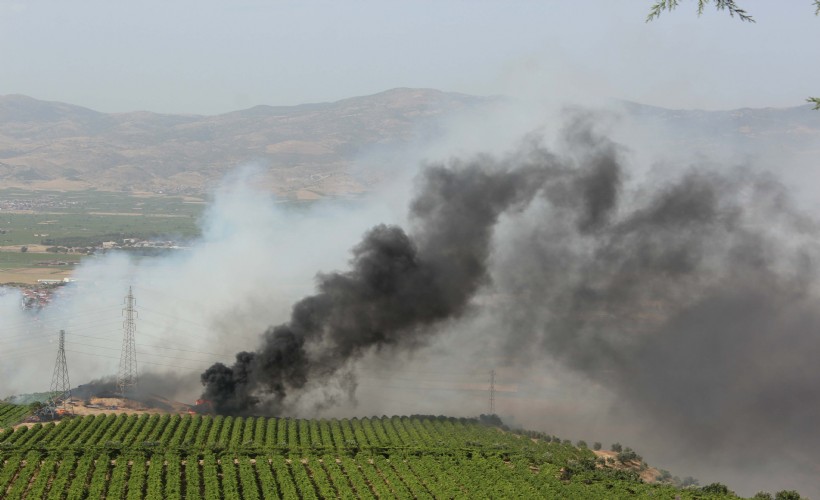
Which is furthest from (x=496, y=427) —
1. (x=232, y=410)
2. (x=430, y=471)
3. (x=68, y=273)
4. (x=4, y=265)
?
(x=4, y=265)

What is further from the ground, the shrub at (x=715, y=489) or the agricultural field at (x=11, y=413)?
the shrub at (x=715, y=489)

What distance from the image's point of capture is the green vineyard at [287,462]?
46094mm

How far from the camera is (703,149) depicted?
19200 centimetres

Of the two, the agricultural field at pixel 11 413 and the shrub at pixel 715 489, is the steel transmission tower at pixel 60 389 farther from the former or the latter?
the shrub at pixel 715 489

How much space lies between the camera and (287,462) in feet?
170

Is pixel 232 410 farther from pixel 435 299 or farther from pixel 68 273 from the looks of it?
→ pixel 68 273

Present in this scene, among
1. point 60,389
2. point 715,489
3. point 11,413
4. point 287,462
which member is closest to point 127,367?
point 60,389

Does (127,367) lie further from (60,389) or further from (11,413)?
(11,413)

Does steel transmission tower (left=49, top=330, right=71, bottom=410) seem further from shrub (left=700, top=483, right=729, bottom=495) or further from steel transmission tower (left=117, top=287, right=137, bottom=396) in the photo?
shrub (left=700, top=483, right=729, bottom=495)

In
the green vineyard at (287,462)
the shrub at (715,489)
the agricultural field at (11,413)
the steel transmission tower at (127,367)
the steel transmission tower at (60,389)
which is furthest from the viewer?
the steel transmission tower at (127,367)

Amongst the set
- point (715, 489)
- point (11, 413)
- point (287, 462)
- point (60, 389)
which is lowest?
point (60, 389)

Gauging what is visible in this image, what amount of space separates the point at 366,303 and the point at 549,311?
94.8 feet

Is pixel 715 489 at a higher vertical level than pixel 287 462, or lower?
lower

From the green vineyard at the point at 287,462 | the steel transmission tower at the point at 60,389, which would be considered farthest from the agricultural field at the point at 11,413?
the green vineyard at the point at 287,462
